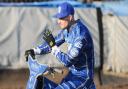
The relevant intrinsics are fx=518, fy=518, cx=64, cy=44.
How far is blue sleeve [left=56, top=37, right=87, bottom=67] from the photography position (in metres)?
5.88

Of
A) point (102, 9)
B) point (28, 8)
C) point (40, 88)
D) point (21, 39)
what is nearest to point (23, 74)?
point (21, 39)

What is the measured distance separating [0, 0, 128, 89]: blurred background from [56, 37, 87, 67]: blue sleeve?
5.31 metres

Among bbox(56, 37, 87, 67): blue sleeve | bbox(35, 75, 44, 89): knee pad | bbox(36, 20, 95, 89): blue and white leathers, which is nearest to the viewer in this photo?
bbox(56, 37, 87, 67): blue sleeve

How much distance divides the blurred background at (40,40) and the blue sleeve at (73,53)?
5.31 meters

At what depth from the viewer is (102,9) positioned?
12523mm

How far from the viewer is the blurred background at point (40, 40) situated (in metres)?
11.7

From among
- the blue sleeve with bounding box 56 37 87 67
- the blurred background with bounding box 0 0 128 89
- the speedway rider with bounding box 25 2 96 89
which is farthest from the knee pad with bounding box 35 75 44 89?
the blurred background with bounding box 0 0 128 89

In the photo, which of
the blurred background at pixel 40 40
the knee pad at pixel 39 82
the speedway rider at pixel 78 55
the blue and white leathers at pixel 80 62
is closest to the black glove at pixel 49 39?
the speedway rider at pixel 78 55

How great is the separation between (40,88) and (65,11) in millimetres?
966

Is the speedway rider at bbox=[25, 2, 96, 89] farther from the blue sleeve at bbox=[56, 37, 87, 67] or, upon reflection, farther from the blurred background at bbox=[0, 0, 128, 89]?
the blurred background at bbox=[0, 0, 128, 89]

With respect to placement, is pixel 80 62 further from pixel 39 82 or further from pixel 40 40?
pixel 40 40

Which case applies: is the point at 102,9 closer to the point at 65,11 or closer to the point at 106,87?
the point at 106,87

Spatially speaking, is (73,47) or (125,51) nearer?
(73,47)

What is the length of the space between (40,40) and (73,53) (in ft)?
18.3
